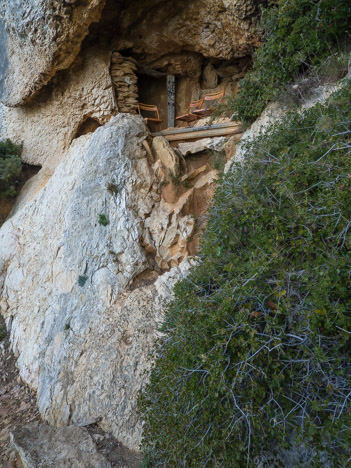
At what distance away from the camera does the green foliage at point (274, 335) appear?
93.4 inches

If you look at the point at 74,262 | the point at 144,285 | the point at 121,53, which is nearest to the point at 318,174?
the point at 144,285

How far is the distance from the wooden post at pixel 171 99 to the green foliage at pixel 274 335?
726cm

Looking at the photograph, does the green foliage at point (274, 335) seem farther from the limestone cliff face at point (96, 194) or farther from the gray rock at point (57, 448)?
the limestone cliff face at point (96, 194)

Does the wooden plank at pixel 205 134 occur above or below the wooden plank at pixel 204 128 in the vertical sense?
below

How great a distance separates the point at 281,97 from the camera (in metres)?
5.38

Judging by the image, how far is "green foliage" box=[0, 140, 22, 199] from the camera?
372 inches

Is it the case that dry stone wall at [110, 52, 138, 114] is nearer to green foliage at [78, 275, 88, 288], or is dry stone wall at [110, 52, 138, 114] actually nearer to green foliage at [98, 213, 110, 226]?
green foliage at [98, 213, 110, 226]

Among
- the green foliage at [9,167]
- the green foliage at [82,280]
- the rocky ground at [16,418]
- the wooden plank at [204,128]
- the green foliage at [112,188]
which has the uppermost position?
the green foliage at [9,167]

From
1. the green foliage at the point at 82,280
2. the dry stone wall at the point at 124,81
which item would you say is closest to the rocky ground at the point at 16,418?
the green foliage at the point at 82,280

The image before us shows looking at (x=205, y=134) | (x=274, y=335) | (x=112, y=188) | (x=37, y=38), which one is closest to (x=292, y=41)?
(x=205, y=134)

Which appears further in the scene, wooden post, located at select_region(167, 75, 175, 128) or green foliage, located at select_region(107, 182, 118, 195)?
wooden post, located at select_region(167, 75, 175, 128)

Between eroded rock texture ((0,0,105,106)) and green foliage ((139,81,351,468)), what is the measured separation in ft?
22.0

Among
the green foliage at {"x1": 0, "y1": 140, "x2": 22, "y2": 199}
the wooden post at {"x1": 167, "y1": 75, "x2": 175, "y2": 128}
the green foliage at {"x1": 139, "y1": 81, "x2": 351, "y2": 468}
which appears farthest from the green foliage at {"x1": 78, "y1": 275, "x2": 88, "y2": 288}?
the wooden post at {"x1": 167, "y1": 75, "x2": 175, "y2": 128}

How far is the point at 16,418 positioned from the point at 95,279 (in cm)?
275
